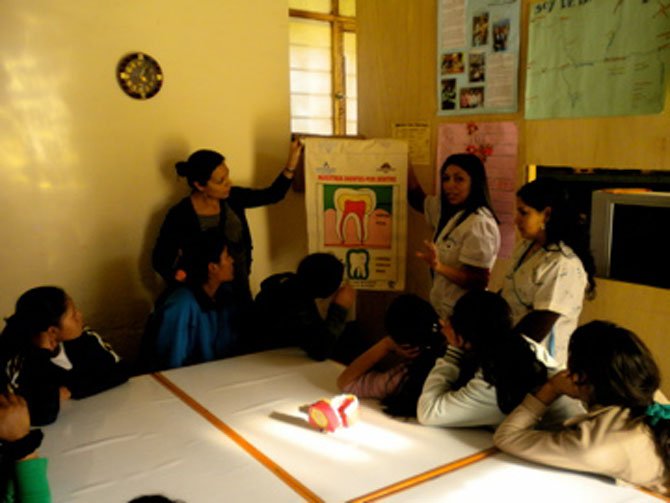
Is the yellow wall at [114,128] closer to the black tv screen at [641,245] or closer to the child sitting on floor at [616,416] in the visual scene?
the black tv screen at [641,245]

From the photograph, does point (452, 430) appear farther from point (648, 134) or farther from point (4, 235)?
point (4, 235)

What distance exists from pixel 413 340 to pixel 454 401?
0.24 m

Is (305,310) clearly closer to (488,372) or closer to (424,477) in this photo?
(488,372)

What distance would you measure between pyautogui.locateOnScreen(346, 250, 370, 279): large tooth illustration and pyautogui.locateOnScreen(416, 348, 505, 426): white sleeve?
153 centimetres

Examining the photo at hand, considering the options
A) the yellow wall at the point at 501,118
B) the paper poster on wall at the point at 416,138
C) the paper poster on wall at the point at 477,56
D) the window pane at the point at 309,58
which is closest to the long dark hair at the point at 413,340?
the yellow wall at the point at 501,118

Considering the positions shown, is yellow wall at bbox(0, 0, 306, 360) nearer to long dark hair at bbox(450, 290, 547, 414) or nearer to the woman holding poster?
the woman holding poster

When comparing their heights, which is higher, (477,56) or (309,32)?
(309,32)

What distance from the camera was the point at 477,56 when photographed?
286 cm

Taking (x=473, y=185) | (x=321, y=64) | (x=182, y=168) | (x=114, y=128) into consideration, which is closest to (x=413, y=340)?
(x=473, y=185)

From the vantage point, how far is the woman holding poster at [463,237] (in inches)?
98.3

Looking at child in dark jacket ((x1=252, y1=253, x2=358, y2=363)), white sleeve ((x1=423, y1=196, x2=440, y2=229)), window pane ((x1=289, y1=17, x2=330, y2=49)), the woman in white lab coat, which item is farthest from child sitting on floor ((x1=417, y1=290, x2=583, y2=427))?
window pane ((x1=289, y1=17, x2=330, y2=49))

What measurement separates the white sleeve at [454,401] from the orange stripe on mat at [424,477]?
0.11 metres

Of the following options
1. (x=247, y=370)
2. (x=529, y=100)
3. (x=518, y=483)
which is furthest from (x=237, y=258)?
(x=518, y=483)

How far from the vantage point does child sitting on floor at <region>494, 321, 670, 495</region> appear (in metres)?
1.35
